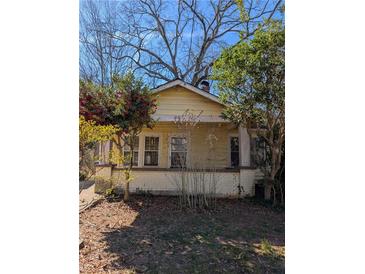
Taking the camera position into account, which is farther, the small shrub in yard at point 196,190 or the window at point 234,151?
the window at point 234,151

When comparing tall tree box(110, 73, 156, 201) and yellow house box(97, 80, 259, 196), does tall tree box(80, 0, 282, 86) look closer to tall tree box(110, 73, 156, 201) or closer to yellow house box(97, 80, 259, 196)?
tall tree box(110, 73, 156, 201)

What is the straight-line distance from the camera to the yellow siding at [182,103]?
20.4 ft

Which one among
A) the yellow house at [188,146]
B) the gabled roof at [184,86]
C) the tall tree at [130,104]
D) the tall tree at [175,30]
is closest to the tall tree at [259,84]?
the tall tree at [175,30]

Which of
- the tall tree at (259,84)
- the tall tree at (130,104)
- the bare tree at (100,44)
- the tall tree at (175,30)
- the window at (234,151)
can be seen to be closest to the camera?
the bare tree at (100,44)

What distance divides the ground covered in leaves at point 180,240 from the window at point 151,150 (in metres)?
2.33

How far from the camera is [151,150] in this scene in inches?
281

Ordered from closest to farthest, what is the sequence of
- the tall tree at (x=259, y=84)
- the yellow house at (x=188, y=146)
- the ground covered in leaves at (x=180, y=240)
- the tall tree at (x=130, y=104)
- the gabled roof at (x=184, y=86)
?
1. the ground covered in leaves at (x=180, y=240)
2. the tall tree at (x=259, y=84)
3. the tall tree at (x=130, y=104)
4. the yellow house at (x=188, y=146)
5. the gabled roof at (x=184, y=86)

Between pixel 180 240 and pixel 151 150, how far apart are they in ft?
14.1

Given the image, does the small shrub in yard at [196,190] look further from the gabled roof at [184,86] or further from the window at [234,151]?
the window at [234,151]

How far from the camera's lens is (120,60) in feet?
16.9

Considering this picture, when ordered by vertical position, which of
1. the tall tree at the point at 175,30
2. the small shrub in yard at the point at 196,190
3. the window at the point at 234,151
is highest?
the tall tree at the point at 175,30

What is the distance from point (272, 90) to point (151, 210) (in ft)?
9.75
